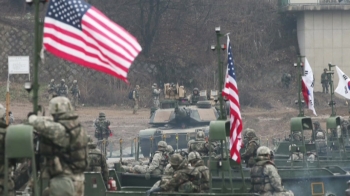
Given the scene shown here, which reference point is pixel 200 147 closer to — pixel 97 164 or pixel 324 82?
pixel 97 164

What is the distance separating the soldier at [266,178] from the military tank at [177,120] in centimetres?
1686

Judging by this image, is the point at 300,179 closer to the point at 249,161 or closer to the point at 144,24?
the point at 249,161

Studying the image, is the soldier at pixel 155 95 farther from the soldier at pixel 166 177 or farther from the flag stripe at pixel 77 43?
the flag stripe at pixel 77 43

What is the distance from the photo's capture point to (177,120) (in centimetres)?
3853

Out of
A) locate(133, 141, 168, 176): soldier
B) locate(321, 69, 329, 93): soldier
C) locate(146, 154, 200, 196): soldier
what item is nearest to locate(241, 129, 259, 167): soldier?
locate(133, 141, 168, 176): soldier

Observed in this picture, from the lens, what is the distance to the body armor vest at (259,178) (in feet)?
60.3

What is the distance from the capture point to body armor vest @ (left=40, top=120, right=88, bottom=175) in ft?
42.3

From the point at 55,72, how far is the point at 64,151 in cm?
4213

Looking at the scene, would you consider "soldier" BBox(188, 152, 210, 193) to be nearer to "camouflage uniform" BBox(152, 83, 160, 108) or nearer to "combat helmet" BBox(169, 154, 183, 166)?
"combat helmet" BBox(169, 154, 183, 166)

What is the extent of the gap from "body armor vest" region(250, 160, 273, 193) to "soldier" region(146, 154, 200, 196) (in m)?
1.15

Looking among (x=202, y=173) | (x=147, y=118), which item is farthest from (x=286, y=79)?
(x=202, y=173)

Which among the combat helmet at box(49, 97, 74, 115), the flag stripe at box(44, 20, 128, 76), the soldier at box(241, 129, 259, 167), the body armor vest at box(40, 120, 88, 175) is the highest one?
the flag stripe at box(44, 20, 128, 76)

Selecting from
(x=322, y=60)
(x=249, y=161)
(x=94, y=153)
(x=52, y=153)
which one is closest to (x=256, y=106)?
(x=322, y=60)

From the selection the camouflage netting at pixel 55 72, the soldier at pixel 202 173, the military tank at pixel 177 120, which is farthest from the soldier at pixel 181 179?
the camouflage netting at pixel 55 72
